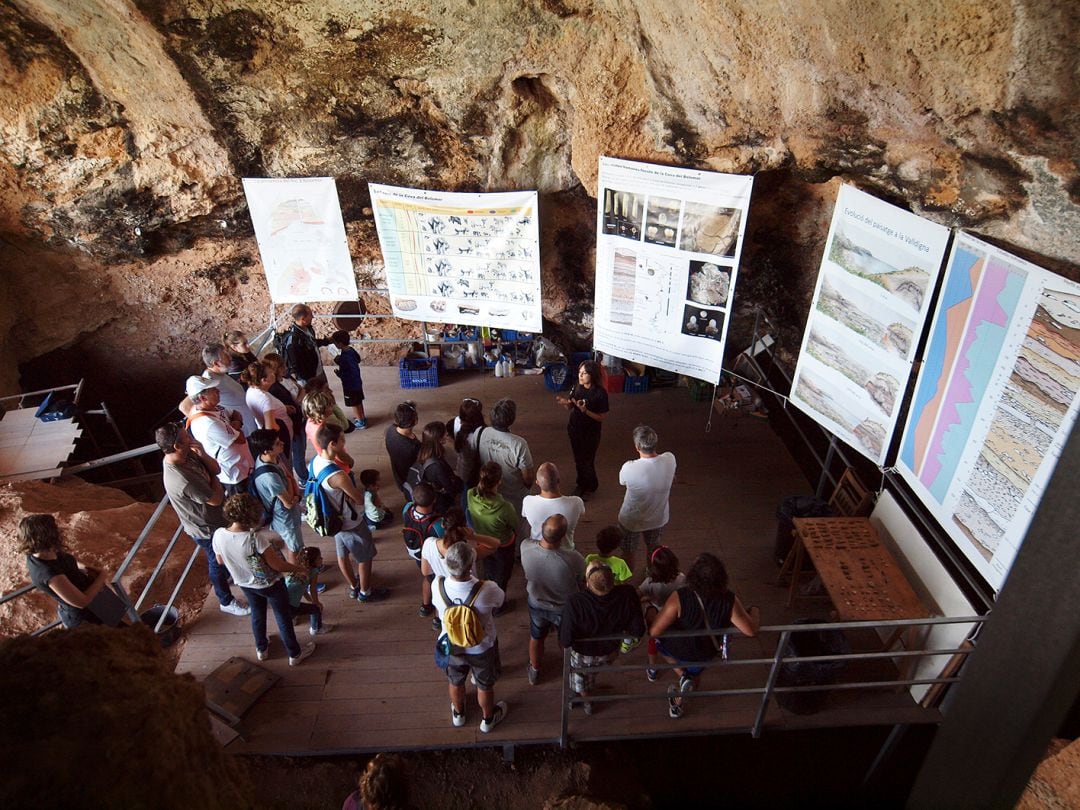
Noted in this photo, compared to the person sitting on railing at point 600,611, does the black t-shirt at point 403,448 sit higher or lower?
higher

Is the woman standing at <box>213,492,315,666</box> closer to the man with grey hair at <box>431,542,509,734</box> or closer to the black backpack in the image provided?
the black backpack

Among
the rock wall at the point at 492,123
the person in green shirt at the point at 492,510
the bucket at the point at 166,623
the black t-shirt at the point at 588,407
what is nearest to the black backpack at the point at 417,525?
the person in green shirt at the point at 492,510

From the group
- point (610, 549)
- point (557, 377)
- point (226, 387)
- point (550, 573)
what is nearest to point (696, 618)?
point (610, 549)

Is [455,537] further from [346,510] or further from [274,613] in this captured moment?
[274,613]

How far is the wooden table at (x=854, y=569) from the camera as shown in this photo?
495cm

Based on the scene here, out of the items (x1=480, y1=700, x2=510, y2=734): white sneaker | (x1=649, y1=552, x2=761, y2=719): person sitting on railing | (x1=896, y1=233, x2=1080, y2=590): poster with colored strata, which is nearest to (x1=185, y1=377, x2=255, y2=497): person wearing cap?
(x1=480, y1=700, x2=510, y2=734): white sneaker

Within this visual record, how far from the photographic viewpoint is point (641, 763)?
558 cm

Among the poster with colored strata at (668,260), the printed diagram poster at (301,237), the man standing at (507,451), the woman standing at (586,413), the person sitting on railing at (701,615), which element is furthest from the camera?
the printed diagram poster at (301,237)

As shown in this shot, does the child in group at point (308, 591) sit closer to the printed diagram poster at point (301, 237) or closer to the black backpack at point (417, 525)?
the black backpack at point (417, 525)

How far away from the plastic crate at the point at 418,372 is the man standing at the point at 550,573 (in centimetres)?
447

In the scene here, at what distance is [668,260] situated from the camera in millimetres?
6434

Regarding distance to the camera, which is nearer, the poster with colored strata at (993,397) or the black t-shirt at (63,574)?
the poster with colored strata at (993,397)

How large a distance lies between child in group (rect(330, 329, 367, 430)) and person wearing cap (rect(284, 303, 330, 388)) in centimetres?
25

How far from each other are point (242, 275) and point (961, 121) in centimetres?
848
